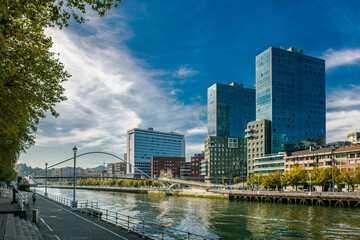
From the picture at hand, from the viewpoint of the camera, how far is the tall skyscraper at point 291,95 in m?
159

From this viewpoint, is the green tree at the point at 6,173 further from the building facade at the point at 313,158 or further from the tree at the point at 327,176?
the building facade at the point at 313,158

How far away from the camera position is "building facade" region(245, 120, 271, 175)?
154625 mm

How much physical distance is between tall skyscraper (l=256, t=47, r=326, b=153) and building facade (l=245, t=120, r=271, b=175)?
3.41 metres

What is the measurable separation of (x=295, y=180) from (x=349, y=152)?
2092 cm

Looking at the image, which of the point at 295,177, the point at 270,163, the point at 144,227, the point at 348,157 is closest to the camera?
the point at 144,227

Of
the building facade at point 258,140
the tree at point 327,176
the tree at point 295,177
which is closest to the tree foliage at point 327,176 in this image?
the tree at point 327,176

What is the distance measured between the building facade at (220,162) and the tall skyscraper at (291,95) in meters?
38.2

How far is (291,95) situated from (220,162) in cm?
5815

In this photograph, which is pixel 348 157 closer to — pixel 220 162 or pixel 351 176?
pixel 351 176

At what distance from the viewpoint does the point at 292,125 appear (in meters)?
161

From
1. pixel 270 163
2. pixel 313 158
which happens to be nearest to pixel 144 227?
pixel 313 158

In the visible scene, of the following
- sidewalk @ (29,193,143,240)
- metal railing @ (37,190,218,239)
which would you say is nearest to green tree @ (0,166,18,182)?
metal railing @ (37,190,218,239)

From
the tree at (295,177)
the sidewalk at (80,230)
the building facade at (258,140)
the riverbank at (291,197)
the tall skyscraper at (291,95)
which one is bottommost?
the riverbank at (291,197)

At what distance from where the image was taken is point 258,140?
158 meters
